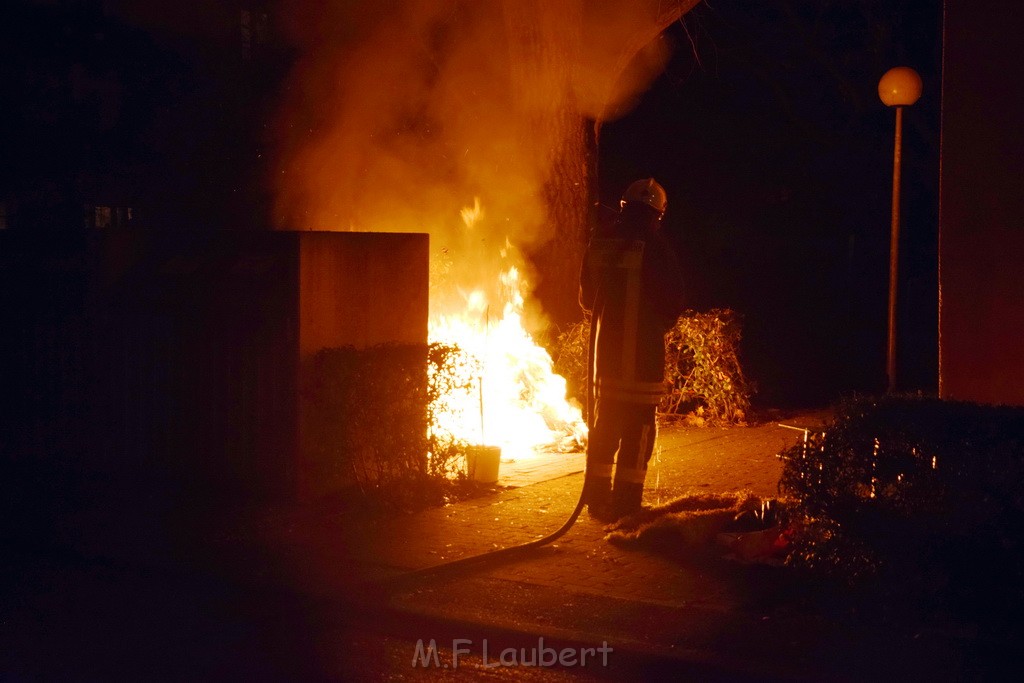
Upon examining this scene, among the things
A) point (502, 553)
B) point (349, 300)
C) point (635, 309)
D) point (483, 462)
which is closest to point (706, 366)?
point (483, 462)

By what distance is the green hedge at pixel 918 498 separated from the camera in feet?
17.0

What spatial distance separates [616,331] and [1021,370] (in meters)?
2.39

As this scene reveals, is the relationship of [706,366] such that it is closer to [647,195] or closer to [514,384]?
[514,384]

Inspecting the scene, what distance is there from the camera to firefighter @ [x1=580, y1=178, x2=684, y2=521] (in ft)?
24.0

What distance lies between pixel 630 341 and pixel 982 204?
2222 mm

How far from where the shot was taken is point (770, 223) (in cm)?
2697

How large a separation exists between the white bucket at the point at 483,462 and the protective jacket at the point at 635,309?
136 cm

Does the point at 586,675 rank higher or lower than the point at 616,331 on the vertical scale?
lower

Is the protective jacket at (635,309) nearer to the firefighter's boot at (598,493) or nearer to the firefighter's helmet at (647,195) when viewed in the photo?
the firefighter's helmet at (647,195)

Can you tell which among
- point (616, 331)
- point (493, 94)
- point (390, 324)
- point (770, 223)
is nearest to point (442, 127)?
point (493, 94)

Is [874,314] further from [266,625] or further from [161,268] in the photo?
[266,625]

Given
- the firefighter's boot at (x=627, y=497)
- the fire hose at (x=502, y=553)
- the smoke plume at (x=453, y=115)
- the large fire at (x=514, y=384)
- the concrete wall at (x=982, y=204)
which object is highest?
the smoke plume at (x=453, y=115)

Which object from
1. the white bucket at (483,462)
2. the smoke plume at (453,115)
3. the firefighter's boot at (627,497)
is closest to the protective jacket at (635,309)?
the firefighter's boot at (627,497)

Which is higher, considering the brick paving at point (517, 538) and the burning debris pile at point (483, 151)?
the burning debris pile at point (483, 151)
